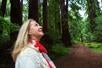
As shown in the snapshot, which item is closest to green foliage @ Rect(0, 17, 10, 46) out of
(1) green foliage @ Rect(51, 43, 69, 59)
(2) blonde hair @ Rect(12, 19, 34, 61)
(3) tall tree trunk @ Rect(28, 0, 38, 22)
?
(3) tall tree trunk @ Rect(28, 0, 38, 22)

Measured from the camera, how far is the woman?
12.5 ft

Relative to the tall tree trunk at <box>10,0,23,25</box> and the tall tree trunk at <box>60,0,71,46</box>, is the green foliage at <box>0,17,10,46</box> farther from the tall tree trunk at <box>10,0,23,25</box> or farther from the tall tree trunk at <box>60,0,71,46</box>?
the tall tree trunk at <box>60,0,71,46</box>

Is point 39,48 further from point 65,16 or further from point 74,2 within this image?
point 74,2

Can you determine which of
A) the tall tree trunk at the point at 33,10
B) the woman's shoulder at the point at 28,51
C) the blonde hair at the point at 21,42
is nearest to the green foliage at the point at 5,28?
the tall tree trunk at the point at 33,10

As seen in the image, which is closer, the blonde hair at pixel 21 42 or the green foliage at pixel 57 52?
the blonde hair at pixel 21 42

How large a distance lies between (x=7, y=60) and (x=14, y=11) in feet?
9.88

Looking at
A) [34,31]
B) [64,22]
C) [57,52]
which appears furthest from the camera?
[64,22]

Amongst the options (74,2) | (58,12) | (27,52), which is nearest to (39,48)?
(27,52)

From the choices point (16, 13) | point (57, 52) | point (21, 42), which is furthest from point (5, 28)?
point (21, 42)

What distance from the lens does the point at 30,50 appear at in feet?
12.8

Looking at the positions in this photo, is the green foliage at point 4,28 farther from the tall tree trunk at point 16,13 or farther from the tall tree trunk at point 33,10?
the tall tree trunk at point 33,10

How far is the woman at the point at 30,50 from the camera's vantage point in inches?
150

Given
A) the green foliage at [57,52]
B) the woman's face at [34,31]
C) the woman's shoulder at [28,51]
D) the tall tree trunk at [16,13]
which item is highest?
the tall tree trunk at [16,13]

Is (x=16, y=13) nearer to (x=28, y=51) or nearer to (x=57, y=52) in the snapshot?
(x=57, y=52)
